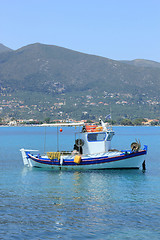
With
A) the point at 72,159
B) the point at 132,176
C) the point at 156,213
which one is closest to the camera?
the point at 156,213

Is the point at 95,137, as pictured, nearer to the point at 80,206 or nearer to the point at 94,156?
the point at 94,156

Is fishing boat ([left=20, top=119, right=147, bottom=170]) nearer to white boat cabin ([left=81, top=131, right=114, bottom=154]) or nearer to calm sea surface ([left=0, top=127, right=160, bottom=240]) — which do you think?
white boat cabin ([left=81, top=131, right=114, bottom=154])

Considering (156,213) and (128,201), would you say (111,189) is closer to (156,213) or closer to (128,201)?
(128,201)

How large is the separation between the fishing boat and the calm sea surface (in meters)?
1.71

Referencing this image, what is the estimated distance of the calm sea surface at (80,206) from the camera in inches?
979

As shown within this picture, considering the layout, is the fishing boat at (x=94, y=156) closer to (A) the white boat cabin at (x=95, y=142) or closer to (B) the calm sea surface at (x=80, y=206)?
(A) the white boat cabin at (x=95, y=142)

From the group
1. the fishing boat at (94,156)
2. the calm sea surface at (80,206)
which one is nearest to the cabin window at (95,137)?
the fishing boat at (94,156)

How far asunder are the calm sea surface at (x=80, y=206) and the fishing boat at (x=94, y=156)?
1709 mm

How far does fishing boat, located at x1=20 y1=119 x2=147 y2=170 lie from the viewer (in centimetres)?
5028

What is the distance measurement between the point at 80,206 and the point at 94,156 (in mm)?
19783

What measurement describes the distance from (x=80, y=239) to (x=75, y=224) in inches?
107

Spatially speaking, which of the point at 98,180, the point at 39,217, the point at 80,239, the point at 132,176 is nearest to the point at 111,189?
the point at 98,180

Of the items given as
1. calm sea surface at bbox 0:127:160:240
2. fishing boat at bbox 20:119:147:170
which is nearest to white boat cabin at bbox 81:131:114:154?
fishing boat at bbox 20:119:147:170

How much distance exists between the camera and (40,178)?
46438 millimetres
